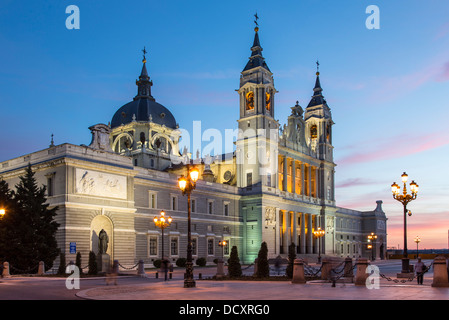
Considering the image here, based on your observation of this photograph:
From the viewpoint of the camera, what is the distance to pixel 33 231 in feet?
126

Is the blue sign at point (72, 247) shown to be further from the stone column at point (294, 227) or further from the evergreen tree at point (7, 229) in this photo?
the stone column at point (294, 227)

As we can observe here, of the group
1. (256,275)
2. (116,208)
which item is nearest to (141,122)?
(116,208)

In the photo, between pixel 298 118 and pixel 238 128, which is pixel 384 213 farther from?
pixel 238 128

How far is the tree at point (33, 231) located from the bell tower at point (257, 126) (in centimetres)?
3764

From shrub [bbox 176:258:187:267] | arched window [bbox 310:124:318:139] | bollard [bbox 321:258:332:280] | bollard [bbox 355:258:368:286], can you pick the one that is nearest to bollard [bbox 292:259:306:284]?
bollard [bbox 321:258:332:280]

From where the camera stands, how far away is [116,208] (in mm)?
47281

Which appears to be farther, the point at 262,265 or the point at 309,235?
the point at 309,235

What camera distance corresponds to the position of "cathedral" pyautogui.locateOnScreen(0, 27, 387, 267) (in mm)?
45125

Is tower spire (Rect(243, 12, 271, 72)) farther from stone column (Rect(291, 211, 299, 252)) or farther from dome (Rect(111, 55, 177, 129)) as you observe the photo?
stone column (Rect(291, 211, 299, 252))

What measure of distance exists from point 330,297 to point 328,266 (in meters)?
9.72

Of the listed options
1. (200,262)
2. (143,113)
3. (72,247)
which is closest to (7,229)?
(72,247)

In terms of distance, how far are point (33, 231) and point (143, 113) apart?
150 ft

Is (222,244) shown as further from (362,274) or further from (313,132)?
(313,132)

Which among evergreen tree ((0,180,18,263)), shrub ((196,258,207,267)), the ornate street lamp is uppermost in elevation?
evergreen tree ((0,180,18,263))
